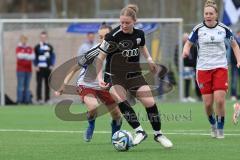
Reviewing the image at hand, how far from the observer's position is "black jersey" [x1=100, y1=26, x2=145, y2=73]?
36.2ft

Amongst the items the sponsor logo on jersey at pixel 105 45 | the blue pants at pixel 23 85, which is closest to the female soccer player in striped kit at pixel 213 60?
the sponsor logo on jersey at pixel 105 45

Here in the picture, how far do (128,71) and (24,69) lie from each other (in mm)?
12891

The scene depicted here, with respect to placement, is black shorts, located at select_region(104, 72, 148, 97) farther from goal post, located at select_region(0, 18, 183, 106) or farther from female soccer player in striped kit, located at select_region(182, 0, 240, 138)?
goal post, located at select_region(0, 18, 183, 106)

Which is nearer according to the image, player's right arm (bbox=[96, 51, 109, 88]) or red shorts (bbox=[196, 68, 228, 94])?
player's right arm (bbox=[96, 51, 109, 88])

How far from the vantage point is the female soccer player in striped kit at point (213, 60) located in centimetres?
1255

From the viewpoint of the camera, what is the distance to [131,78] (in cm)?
1121

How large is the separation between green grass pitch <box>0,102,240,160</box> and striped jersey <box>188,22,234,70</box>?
4.00 feet

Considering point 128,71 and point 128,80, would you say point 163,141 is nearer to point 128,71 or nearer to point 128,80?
point 128,80

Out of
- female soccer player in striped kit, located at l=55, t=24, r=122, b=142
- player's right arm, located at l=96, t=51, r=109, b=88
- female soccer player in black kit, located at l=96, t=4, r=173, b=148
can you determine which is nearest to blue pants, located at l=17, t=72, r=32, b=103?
female soccer player in striped kit, located at l=55, t=24, r=122, b=142

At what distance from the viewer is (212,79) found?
12664mm

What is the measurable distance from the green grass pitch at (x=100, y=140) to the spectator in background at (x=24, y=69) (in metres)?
4.48

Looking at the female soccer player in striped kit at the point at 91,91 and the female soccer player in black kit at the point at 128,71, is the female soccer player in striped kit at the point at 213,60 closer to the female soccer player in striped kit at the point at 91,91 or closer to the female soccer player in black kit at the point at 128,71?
the female soccer player in striped kit at the point at 91,91

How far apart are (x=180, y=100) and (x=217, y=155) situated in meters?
13.9

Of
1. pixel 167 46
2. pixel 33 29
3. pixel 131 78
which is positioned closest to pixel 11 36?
pixel 33 29
